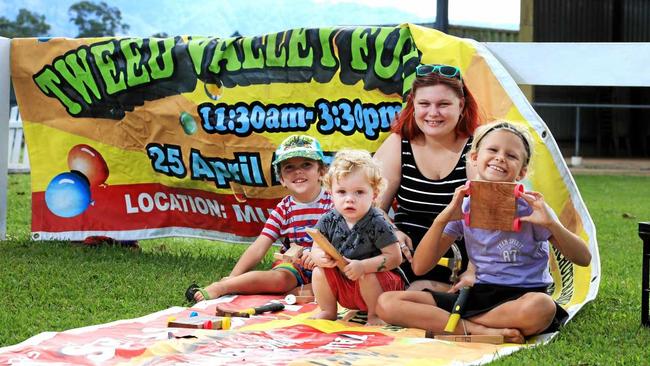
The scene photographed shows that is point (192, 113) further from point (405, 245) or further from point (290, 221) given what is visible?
point (405, 245)

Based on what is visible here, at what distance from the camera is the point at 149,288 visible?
5871mm

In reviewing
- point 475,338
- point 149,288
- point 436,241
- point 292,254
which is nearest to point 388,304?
point 436,241

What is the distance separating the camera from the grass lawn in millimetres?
4508

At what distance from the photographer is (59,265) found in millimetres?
6500

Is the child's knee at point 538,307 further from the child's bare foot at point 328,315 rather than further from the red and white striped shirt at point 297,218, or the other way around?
the red and white striped shirt at point 297,218

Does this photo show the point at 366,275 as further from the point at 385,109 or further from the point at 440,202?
the point at 385,109

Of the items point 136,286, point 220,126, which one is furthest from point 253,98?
point 136,286

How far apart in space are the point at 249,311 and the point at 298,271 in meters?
0.73

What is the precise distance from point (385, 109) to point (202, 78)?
1.32 meters

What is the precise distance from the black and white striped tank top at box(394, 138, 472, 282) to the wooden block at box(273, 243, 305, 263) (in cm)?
61

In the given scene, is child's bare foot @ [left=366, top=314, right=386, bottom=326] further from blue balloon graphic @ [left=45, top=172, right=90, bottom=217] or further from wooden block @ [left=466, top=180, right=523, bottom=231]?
blue balloon graphic @ [left=45, top=172, right=90, bottom=217]

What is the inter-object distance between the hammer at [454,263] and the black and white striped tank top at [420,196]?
0.05 metres

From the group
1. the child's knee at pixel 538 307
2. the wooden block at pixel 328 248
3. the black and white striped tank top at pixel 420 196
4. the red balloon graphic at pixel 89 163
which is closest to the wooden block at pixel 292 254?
the black and white striped tank top at pixel 420 196

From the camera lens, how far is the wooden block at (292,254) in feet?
19.0
